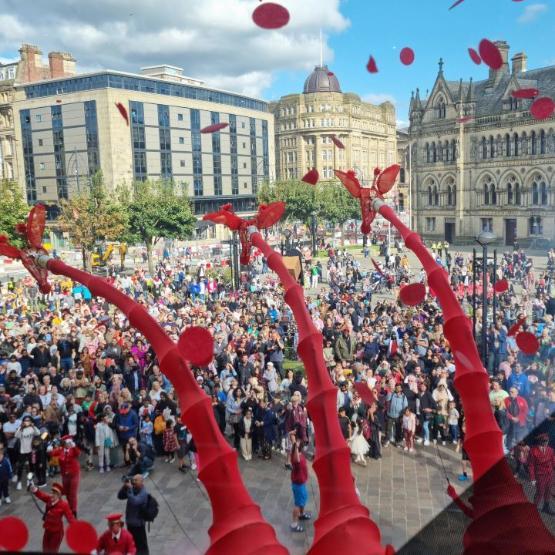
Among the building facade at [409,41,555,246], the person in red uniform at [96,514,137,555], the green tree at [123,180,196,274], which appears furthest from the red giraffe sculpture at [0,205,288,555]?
the building facade at [409,41,555,246]

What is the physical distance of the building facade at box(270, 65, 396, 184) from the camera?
314 feet

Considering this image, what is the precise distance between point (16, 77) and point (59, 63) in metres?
5.10

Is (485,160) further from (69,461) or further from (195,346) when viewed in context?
(195,346)

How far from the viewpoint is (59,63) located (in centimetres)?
6594

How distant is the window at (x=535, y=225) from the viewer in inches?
1984

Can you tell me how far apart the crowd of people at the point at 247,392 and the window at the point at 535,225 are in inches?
1266

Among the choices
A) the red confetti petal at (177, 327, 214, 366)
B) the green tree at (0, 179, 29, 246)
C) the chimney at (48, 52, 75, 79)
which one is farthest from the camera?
the chimney at (48, 52, 75, 79)

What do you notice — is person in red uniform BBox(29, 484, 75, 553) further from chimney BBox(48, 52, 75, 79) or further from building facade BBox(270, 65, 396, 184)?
building facade BBox(270, 65, 396, 184)

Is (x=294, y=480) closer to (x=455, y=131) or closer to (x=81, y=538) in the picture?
(x=81, y=538)

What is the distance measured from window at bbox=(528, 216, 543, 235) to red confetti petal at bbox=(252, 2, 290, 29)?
50.5 meters

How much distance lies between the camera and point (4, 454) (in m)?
10.8

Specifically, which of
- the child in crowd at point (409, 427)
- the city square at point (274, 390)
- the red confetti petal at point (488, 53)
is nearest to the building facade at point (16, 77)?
the city square at point (274, 390)

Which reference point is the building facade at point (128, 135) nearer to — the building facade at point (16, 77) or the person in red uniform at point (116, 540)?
the building facade at point (16, 77)

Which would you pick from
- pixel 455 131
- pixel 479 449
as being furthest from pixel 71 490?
pixel 455 131
